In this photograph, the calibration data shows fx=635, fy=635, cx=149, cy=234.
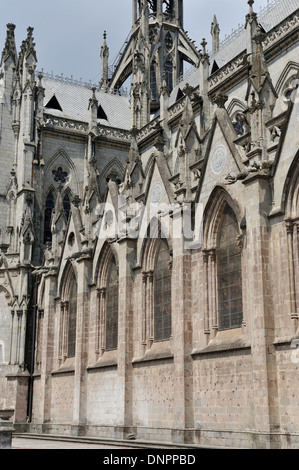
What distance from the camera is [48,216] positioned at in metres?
41.7

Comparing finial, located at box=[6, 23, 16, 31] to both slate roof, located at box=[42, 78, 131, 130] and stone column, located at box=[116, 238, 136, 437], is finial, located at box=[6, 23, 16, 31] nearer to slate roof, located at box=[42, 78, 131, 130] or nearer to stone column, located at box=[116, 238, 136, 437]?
slate roof, located at box=[42, 78, 131, 130]

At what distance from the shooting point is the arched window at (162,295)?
935 inches

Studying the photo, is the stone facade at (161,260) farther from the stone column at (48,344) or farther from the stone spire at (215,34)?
the stone spire at (215,34)

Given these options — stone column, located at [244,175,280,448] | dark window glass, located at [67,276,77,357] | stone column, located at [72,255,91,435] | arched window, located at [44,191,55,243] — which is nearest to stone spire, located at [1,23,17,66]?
arched window, located at [44,191,55,243]

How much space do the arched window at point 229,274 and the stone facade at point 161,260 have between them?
5 centimetres

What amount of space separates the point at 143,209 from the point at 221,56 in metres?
21.0

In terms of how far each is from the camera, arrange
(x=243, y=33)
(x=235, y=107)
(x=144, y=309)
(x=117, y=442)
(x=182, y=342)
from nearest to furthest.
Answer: (x=182, y=342) < (x=117, y=442) < (x=144, y=309) < (x=235, y=107) < (x=243, y=33)

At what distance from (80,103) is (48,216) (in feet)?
39.5

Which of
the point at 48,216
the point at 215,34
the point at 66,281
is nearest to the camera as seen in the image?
the point at 66,281

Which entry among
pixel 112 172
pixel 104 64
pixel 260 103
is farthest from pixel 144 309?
pixel 104 64

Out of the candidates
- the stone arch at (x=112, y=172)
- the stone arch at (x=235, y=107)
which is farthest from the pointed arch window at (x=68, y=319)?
the stone arch at (x=112, y=172)

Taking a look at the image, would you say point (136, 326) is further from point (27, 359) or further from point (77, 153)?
point (77, 153)

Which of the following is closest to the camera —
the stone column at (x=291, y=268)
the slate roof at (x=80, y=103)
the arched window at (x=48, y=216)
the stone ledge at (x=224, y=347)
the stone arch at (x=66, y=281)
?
the stone column at (x=291, y=268)

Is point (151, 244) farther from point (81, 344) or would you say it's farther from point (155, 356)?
point (81, 344)
